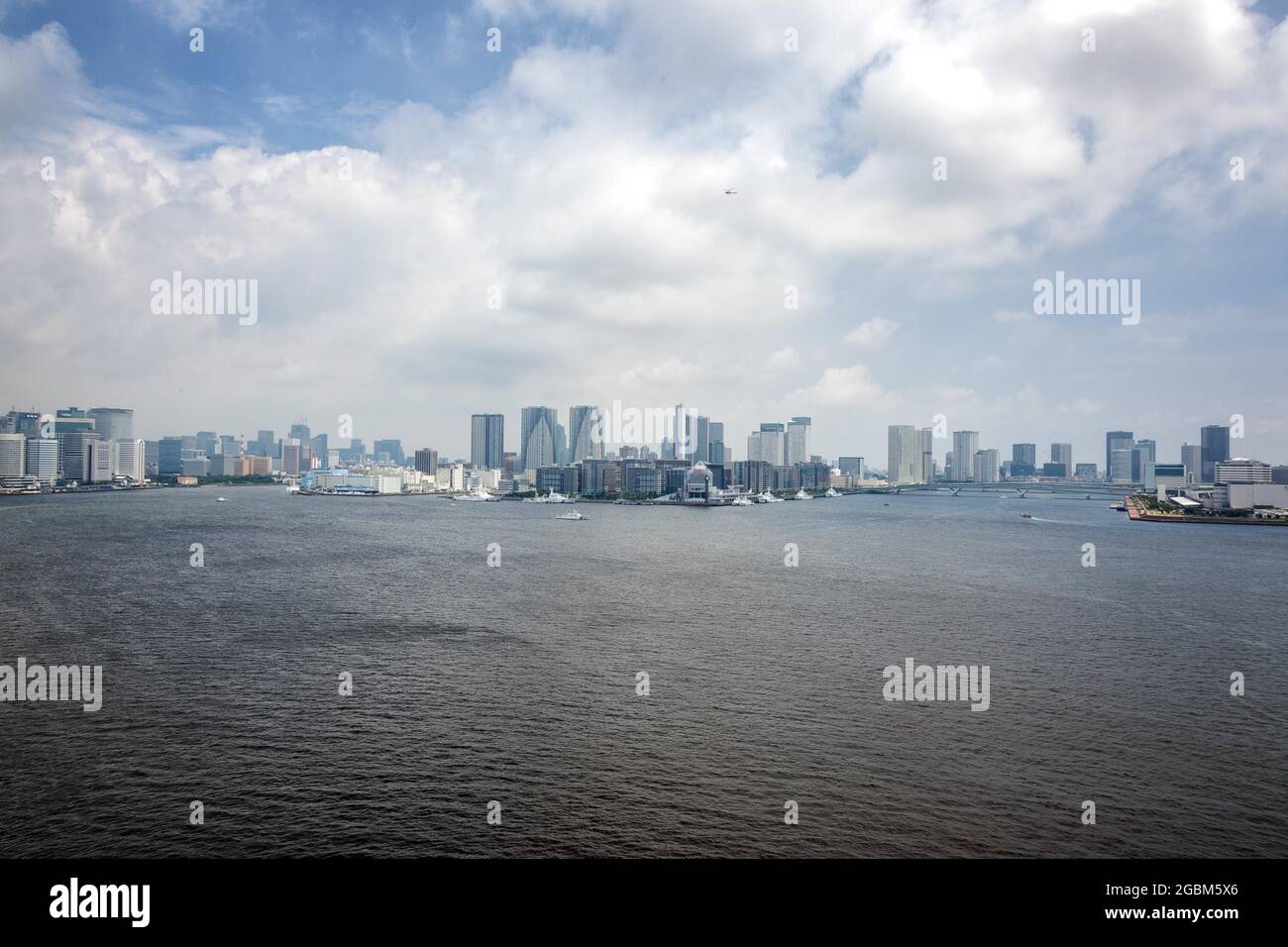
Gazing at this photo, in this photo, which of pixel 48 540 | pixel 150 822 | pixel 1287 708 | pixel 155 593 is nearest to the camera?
pixel 150 822

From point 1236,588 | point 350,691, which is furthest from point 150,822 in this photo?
point 1236,588

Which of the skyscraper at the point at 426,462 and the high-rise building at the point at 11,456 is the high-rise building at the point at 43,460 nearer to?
the high-rise building at the point at 11,456

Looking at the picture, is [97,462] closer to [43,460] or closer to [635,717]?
[43,460]

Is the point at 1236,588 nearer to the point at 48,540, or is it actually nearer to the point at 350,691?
the point at 350,691

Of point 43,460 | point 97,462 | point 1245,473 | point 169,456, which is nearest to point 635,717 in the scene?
point 1245,473

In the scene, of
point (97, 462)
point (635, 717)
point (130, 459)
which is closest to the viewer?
point (635, 717)
